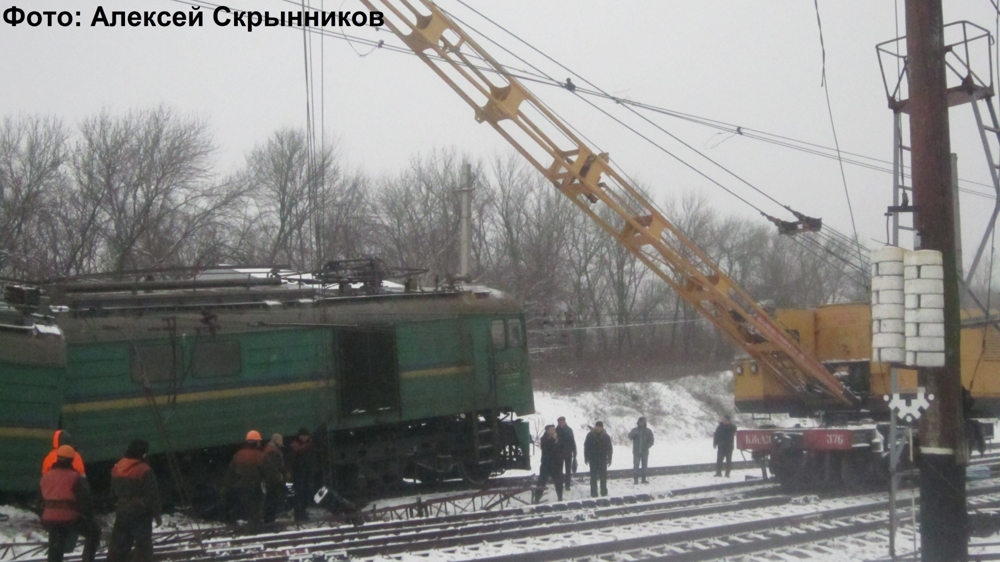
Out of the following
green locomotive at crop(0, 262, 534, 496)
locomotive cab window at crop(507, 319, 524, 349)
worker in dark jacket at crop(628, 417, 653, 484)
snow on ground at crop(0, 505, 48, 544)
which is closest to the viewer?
snow on ground at crop(0, 505, 48, 544)

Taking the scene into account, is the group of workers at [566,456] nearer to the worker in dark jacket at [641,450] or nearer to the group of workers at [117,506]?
the worker in dark jacket at [641,450]

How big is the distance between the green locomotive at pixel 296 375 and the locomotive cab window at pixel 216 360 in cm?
2

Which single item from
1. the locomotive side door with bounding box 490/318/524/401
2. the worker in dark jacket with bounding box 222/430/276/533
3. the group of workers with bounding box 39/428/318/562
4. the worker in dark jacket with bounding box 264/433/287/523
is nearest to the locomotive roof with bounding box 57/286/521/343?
the locomotive side door with bounding box 490/318/524/401

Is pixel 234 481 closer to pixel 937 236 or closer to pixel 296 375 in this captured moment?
pixel 296 375

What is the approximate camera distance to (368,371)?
16578mm

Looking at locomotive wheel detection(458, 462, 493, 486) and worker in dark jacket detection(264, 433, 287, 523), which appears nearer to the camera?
worker in dark jacket detection(264, 433, 287, 523)

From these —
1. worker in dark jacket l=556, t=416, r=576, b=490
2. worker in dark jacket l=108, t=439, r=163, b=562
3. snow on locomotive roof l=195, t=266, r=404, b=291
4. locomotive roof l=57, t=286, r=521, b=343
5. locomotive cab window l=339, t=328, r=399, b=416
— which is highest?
snow on locomotive roof l=195, t=266, r=404, b=291

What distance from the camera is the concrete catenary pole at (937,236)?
9359 mm

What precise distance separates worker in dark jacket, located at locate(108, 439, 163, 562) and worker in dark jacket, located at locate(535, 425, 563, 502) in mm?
8592

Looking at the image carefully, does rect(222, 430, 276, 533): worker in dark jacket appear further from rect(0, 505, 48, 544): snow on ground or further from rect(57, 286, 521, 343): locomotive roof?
rect(0, 505, 48, 544): snow on ground

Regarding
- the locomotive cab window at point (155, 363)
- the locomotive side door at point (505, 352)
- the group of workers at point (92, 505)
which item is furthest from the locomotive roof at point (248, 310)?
the group of workers at point (92, 505)

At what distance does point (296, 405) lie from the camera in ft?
51.5

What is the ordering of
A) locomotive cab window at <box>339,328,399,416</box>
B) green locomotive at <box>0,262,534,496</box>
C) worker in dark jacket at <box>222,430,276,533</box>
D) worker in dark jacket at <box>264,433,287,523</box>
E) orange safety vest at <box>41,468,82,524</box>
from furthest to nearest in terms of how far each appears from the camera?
locomotive cab window at <box>339,328,399,416</box>
green locomotive at <box>0,262,534,496</box>
worker in dark jacket at <box>264,433,287,523</box>
worker in dark jacket at <box>222,430,276,533</box>
orange safety vest at <box>41,468,82,524</box>

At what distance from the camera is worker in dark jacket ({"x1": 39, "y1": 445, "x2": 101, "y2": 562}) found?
31.1ft
